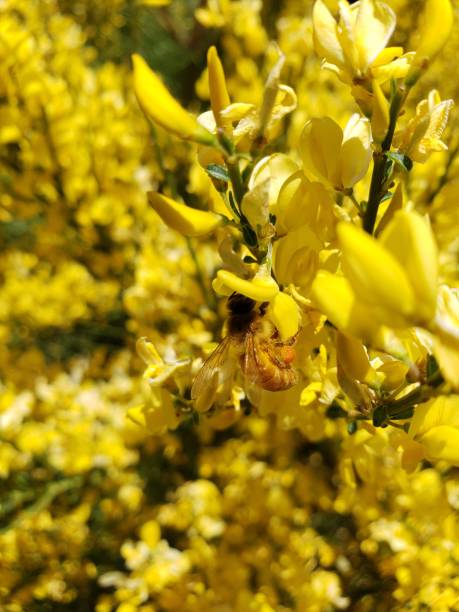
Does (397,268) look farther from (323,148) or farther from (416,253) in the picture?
(323,148)

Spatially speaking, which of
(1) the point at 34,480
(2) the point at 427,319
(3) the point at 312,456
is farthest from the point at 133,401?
(2) the point at 427,319

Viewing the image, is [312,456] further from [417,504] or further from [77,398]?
[77,398]

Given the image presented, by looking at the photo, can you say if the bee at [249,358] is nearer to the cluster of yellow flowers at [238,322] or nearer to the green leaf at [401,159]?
the cluster of yellow flowers at [238,322]

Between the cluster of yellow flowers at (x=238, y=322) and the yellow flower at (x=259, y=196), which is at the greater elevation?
the yellow flower at (x=259, y=196)

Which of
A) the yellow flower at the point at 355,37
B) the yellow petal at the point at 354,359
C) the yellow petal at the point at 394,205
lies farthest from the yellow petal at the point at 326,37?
the yellow petal at the point at 354,359

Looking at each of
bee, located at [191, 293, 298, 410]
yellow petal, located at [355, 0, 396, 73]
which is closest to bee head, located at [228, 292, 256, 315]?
bee, located at [191, 293, 298, 410]

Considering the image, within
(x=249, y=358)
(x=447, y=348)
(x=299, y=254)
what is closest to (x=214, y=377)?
(x=249, y=358)

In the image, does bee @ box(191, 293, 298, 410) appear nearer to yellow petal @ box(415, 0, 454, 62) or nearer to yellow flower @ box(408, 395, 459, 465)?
yellow flower @ box(408, 395, 459, 465)

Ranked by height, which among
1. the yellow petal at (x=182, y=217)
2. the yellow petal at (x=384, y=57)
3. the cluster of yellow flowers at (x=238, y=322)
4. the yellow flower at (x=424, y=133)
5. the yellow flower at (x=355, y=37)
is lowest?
the cluster of yellow flowers at (x=238, y=322)
